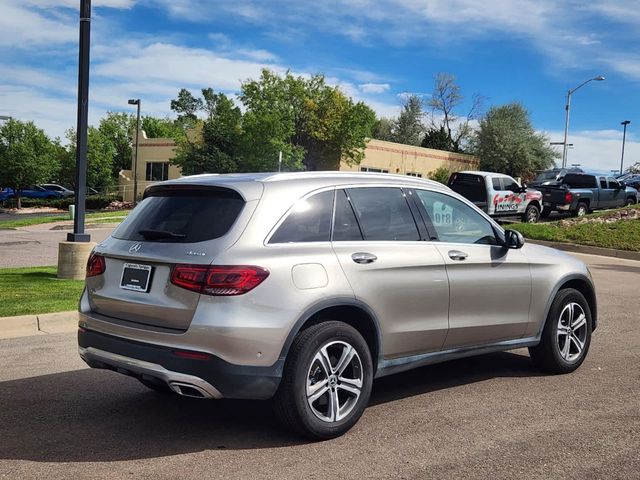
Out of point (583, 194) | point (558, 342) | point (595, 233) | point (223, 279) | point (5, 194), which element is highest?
point (583, 194)

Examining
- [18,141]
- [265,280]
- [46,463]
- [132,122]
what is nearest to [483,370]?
[265,280]

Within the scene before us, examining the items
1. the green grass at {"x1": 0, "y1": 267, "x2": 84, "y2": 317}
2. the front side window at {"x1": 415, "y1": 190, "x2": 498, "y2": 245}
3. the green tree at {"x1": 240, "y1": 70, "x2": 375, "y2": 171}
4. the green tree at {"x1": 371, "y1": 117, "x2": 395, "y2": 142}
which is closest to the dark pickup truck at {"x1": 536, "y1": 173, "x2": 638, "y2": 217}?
the green tree at {"x1": 240, "y1": 70, "x2": 375, "y2": 171}

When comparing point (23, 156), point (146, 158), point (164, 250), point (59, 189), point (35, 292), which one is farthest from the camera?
point (59, 189)

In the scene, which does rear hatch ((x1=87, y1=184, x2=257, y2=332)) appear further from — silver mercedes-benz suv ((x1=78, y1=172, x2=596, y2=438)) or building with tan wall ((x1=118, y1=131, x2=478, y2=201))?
building with tan wall ((x1=118, y1=131, x2=478, y2=201))

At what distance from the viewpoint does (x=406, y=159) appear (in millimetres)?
52219

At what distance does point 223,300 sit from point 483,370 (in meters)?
3.33

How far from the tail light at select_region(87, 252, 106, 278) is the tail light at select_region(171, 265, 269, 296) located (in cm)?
93

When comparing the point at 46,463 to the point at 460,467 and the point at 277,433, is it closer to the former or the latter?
the point at 277,433

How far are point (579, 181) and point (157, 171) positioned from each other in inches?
1209

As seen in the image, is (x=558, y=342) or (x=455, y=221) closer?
(x=455, y=221)

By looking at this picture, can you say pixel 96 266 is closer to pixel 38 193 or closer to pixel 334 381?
pixel 334 381

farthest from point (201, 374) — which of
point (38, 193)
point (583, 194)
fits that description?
point (38, 193)

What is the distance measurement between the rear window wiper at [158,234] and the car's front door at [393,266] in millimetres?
1058

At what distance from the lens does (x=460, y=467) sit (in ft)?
13.2
